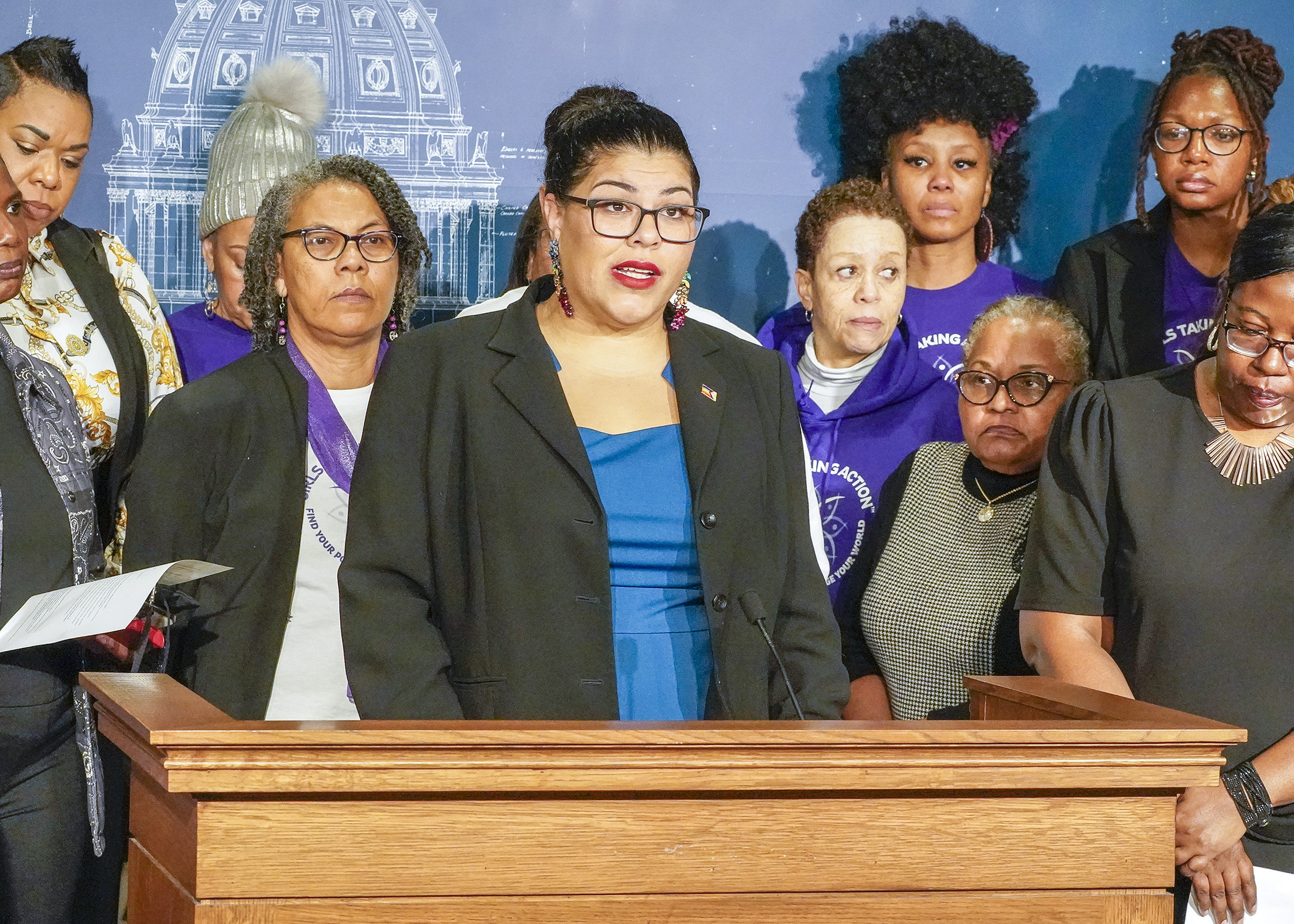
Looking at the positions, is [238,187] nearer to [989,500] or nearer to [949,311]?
[949,311]

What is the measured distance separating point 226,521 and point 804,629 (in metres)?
1.12

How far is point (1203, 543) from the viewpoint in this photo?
2.06 m

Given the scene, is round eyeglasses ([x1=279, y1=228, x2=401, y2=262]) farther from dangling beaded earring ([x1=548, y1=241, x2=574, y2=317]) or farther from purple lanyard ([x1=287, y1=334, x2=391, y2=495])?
dangling beaded earring ([x1=548, y1=241, x2=574, y2=317])

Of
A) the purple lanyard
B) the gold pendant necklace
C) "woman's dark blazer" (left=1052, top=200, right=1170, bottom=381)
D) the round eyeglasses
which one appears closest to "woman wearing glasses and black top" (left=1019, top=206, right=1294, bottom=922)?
the gold pendant necklace

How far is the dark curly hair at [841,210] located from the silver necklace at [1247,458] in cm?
116

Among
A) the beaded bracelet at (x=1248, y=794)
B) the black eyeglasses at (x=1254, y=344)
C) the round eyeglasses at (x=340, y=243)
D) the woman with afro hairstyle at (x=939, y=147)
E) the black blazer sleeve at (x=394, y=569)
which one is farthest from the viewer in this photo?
the woman with afro hairstyle at (x=939, y=147)

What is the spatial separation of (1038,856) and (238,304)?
7.03 feet

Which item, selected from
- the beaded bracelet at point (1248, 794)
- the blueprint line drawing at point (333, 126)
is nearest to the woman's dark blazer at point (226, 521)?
the blueprint line drawing at point (333, 126)

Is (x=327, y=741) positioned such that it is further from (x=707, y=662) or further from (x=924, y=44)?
(x=924, y=44)

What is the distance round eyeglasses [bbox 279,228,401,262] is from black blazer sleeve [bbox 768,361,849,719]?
1128 millimetres

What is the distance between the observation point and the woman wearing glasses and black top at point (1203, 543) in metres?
2.02

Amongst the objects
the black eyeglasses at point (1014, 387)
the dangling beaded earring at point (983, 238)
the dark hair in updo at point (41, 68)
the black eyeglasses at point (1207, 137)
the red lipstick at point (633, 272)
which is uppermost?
the black eyeglasses at point (1207, 137)

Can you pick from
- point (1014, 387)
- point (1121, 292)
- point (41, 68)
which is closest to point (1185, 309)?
point (1121, 292)

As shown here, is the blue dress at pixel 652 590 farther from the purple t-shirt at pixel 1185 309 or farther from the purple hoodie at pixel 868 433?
the purple t-shirt at pixel 1185 309
